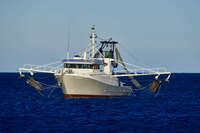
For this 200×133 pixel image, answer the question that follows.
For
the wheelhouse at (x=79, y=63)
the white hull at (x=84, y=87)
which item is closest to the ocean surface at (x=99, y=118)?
the white hull at (x=84, y=87)

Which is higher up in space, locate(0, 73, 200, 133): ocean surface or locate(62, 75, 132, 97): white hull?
locate(62, 75, 132, 97): white hull

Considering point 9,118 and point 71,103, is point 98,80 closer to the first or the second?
point 71,103

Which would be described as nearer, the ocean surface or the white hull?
the ocean surface

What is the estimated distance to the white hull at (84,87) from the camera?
2527 inches

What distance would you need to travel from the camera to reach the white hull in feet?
211

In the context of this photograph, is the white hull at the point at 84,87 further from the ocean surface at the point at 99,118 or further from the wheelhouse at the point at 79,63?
the wheelhouse at the point at 79,63

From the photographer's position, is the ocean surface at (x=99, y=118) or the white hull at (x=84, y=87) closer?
the ocean surface at (x=99, y=118)

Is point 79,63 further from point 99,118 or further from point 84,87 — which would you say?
point 99,118

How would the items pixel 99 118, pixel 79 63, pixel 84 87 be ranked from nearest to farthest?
pixel 99 118 → pixel 84 87 → pixel 79 63

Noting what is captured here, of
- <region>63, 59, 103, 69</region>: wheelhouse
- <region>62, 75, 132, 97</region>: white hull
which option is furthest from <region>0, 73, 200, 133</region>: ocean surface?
<region>63, 59, 103, 69</region>: wheelhouse

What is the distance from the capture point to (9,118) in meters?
47.8

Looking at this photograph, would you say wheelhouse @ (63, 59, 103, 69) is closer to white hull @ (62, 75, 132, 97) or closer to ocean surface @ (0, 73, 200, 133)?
white hull @ (62, 75, 132, 97)

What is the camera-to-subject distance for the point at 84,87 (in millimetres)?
65312

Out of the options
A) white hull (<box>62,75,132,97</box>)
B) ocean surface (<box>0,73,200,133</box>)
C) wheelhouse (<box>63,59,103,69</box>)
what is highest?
wheelhouse (<box>63,59,103,69</box>)
